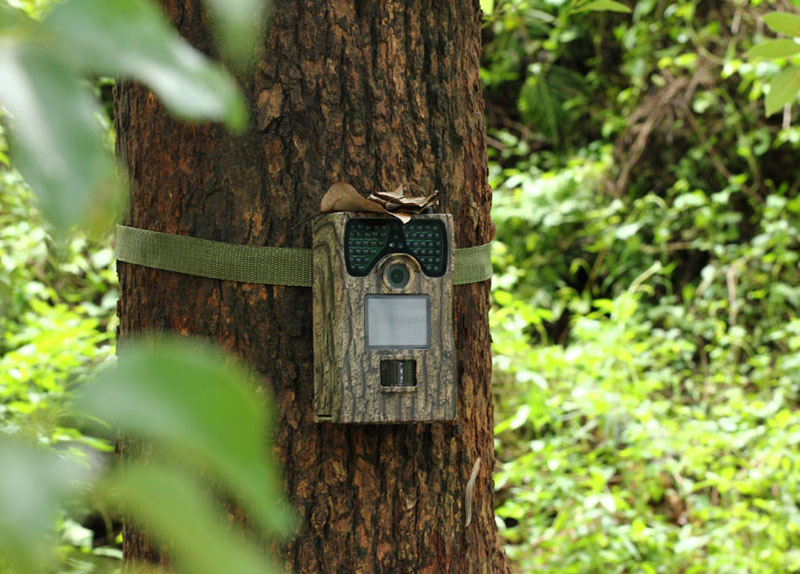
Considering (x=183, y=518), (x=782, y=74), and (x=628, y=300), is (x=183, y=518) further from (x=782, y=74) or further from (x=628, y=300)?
(x=628, y=300)

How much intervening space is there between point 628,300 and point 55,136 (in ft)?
11.0

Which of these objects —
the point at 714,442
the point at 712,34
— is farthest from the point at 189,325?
the point at 712,34

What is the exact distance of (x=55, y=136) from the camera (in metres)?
0.18

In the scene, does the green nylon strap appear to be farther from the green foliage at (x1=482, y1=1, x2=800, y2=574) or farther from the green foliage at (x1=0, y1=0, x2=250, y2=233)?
the green foliage at (x1=482, y1=1, x2=800, y2=574)

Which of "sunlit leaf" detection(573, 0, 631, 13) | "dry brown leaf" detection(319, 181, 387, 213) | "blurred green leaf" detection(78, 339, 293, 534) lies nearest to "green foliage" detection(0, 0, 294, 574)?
"blurred green leaf" detection(78, 339, 293, 534)

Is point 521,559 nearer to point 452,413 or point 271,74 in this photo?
point 452,413

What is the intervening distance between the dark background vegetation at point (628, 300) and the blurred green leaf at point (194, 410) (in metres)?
1.69

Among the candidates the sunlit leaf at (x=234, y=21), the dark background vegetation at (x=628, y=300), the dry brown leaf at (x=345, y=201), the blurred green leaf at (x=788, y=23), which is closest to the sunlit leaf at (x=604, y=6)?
the dark background vegetation at (x=628, y=300)

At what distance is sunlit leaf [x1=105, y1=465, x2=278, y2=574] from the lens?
18 cm

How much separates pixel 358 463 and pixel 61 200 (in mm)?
1001

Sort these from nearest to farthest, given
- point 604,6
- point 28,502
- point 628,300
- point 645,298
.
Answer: point 28,502
point 604,6
point 628,300
point 645,298

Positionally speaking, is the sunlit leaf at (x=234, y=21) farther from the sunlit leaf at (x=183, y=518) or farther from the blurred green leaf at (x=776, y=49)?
the blurred green leaf at (x=776, y=49)

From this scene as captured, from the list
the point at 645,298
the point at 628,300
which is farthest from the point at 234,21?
the point at 645,298

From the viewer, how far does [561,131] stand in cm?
501
